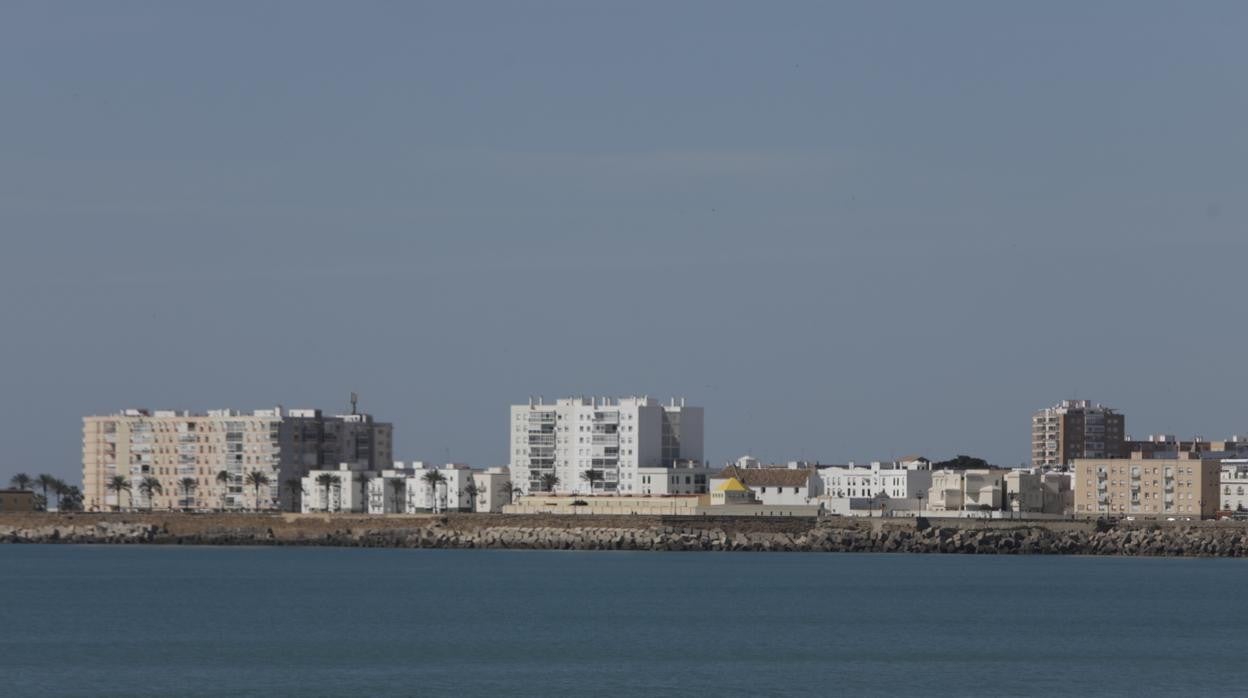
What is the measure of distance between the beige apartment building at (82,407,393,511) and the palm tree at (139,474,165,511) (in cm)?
13

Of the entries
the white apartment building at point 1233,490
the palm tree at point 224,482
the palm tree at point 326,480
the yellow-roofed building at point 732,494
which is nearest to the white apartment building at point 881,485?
the yellow-roofed building at point 732,494

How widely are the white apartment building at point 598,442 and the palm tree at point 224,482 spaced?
20.1 m

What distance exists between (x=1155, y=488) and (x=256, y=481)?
58569 millimetres

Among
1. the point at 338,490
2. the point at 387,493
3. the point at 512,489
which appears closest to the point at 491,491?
the point at 512,489

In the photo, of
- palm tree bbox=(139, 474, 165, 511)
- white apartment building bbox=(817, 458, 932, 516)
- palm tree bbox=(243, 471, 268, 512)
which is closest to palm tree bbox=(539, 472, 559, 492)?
white apartment building bbox=(817, 458, 932, 516)

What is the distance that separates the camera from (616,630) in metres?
63.3

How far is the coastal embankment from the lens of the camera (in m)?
120

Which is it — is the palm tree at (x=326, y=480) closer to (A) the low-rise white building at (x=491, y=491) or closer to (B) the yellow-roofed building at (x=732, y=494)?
(A) the low-rise white building at (x=491, y=491)

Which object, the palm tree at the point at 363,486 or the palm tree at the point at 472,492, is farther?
the palm tree at the point at 363,486

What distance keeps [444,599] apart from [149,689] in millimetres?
29900

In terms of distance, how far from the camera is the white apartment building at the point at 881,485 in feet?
471

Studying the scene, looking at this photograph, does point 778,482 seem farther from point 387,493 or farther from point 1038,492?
point 387,493

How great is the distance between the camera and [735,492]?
132 metres

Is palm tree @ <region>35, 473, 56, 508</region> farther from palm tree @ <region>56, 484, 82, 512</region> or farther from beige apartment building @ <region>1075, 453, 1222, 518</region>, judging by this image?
beige apartment building @ <region>1075, 453, 1222, 518</region>
